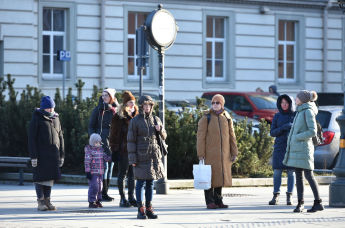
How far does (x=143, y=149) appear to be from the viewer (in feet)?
42.2

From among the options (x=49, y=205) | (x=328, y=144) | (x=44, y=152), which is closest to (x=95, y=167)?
(x=44, y=152)

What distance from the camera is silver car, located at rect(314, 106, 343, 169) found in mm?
19516

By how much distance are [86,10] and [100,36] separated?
0.99 meters

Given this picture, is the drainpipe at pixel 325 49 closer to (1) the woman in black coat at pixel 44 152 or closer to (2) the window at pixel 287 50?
(2) the window at pixel 287 50

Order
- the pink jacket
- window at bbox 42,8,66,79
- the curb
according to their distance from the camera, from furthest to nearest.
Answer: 1. window at bbox 42,8,66,79
2. the curb
3. the pink jacket

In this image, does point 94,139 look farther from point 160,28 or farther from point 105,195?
point 160,28

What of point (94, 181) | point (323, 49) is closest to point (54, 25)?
point (323, 49)

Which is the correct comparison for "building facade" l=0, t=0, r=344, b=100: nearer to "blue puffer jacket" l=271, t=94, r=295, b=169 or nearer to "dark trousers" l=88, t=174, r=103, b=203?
"dark trousers" l=88, t=174, r=103, b=203

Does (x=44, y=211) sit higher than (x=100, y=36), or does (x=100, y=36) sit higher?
(x=100, y=36)

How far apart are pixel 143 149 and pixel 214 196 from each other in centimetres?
191

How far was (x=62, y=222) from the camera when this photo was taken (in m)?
12.3

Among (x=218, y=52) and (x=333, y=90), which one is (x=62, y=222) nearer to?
(x=218, y=52)

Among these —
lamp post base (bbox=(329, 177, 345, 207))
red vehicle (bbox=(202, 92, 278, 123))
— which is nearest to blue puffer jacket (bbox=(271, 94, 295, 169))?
lamp post base (bbox=(329, 177, 345, 207))

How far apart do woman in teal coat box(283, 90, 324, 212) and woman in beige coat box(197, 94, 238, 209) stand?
0.89 metres
